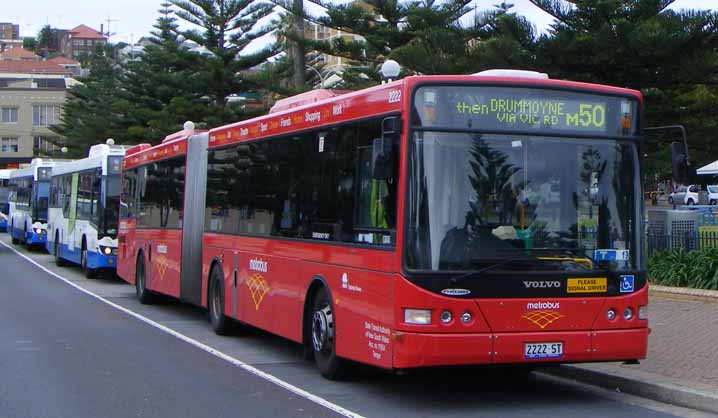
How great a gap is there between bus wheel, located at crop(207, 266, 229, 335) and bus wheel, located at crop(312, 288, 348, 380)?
389 cm

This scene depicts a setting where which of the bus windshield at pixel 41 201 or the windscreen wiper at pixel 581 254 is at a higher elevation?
the bus windshield at pixel 41 201

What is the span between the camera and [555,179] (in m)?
9.38

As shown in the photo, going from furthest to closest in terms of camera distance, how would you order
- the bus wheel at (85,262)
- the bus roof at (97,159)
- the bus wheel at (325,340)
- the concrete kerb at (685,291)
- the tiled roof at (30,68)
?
the tiled roof at (30,68)
the bus wheel at (85,262)
the bus roof at (97,159)
the concrete kerb at (685,291)
the bus wheel at (325,340)

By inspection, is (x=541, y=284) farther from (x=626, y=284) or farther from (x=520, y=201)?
(x=626, y=284)

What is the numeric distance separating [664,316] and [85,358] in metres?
8.09

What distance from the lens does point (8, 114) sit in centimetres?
10131

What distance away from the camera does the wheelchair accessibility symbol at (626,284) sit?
950cm

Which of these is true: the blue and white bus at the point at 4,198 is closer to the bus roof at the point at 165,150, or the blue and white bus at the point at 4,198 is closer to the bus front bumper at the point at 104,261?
the bus front bumper at the point at 104,261

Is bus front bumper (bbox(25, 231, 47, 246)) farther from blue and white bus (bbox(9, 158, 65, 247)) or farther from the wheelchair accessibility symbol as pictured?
the wheelchair accessibility symbol

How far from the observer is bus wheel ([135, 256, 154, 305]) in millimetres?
19734

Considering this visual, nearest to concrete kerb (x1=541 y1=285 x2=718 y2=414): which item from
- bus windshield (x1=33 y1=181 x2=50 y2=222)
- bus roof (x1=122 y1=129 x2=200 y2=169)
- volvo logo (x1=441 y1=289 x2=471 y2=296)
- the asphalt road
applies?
the asphalt road

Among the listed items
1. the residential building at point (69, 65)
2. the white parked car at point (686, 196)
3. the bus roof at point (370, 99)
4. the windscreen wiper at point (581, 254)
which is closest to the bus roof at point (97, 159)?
the bus roof at point (370, 99)

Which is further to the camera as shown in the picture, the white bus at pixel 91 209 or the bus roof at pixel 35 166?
the bus roof at pixel 35 166

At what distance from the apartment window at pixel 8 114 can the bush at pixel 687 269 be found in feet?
301
